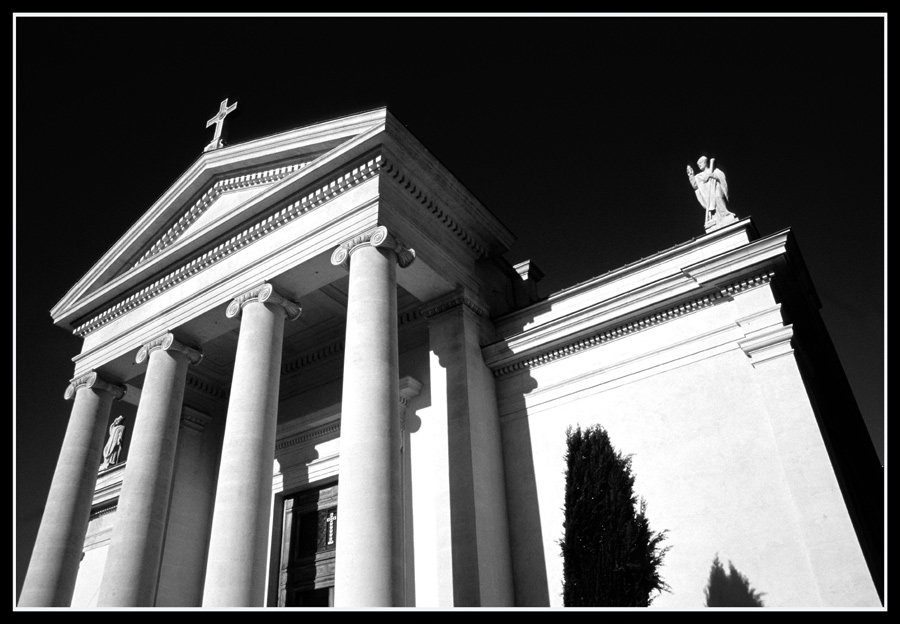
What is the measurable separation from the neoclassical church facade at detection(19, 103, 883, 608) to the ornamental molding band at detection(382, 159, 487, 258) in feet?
0.22

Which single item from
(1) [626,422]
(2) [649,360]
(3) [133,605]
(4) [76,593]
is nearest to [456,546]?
(1) [626,422]

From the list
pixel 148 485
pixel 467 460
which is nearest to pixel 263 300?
pixel 148 485

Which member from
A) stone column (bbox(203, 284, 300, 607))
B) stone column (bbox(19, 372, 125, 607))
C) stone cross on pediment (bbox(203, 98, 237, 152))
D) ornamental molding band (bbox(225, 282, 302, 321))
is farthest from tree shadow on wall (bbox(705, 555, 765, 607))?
stone cross on pediment (bbox(203, 98, 237, 152))

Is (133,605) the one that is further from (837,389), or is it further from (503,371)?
(837,389)

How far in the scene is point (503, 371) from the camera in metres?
17.6

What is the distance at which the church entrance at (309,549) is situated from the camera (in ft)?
56.6

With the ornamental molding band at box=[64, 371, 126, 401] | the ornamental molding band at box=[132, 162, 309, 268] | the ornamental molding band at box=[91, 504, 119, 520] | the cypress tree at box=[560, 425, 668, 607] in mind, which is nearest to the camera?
the cypress tree at box=[560, 425, 668, 607]

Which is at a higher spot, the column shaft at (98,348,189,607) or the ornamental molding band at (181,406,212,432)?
the ornamental molding band at (181,406,212,432)

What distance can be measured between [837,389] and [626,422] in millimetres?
5770

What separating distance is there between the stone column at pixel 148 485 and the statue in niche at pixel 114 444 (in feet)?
34.4

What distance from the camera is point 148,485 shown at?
52.8 feet

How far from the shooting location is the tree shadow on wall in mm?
12422

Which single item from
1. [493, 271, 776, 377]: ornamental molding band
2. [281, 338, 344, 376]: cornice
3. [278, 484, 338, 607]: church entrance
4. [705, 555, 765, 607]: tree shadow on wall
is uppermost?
[281, 338, 344, 376]: cornice

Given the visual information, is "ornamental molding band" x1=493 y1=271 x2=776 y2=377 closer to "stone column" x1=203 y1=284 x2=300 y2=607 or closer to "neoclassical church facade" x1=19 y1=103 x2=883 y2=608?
"neoclassical church facade" x1=19 y1=103 x2=883 y2=608
